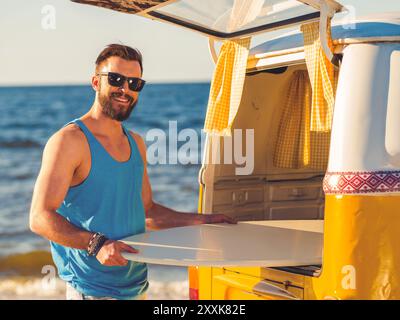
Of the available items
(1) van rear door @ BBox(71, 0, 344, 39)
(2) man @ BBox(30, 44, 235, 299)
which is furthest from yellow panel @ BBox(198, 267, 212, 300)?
(1) van rear door @ BBox(71, 0, 344, 39)

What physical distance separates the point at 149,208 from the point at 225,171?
665mm

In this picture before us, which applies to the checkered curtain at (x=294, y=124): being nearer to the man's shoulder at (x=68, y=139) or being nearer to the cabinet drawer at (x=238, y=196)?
the cabinet drawer at (x=238, y=196)

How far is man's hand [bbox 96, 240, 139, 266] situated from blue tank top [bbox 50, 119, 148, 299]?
Result: 0.16 metres

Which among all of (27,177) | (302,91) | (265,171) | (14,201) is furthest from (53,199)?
(27,177)

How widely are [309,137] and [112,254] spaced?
2.51 metres

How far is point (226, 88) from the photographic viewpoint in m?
4.55

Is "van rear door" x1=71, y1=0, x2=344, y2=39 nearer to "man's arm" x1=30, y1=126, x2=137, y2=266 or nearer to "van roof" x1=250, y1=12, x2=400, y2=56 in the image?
"van roof" x1=250, y1=12, x2=400, y2=56

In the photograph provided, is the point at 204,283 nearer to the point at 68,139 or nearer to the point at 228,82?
the point at 228,82

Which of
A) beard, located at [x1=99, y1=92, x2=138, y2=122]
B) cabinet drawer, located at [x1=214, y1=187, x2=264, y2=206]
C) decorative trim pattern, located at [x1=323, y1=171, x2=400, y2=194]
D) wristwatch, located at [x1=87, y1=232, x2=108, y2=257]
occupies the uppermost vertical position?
beard, located at [x1=99, y1=92, x2=138, y2=122]

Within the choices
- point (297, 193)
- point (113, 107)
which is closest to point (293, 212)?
point (297, 193)

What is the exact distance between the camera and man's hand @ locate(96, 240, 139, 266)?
137 inches
